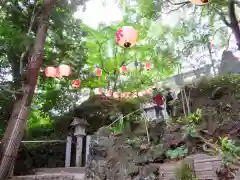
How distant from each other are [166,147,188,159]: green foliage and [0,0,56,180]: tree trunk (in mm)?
3510

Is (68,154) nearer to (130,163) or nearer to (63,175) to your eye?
(63,175)

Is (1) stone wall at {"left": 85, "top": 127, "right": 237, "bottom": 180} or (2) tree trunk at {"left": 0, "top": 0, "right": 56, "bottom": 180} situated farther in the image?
(2) tree trunk at {"left": 0, "top": 0, "right": 56, "bottom": 180}

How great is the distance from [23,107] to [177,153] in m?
3.78

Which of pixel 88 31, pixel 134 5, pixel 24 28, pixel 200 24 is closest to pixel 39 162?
pixel 24 28

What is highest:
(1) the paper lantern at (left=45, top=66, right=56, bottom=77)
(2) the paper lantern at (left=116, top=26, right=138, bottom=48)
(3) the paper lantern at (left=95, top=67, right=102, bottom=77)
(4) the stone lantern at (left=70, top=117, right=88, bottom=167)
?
(3) the paper lantern at (left=95, top=67, right=102, bottom=77)

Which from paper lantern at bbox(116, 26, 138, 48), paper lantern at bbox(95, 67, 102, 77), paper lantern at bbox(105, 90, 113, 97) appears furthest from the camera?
paper lantern at bbox(105, 90, 113, 97)

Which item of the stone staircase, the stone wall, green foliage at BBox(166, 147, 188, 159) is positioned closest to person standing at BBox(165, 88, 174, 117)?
the stone wall

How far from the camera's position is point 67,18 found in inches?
313

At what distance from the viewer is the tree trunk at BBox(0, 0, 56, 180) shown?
5.25 m

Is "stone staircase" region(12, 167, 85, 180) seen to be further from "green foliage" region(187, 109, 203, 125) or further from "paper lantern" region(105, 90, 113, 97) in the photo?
"paper lantern" region(105, 90, 113, 97)

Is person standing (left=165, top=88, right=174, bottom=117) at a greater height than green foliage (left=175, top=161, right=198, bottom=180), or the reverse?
person standing (left=165, top=88, right=174, bottom=117)

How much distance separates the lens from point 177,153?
5215mm

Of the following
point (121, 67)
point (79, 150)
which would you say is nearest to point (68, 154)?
point (79, 150)

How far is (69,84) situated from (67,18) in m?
3.41
